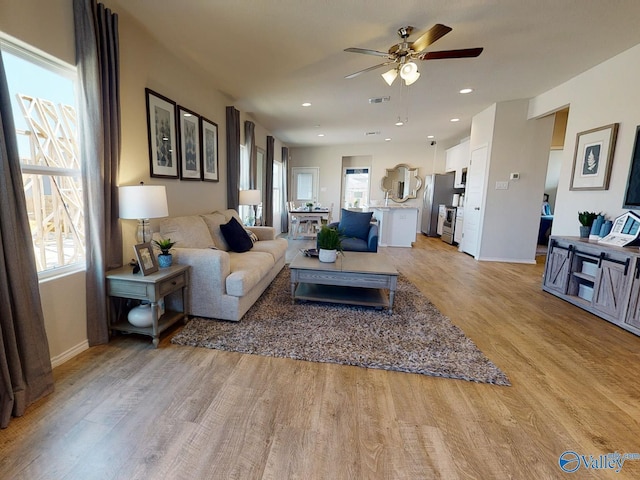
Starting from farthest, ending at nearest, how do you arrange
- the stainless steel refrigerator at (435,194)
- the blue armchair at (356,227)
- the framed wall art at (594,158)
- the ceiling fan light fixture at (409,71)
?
the stainless steel refrigerator at (435,194), the blue armchair at (356,227), the framed wall art at (594,158), the ceiling fan light fixture at (409,71)

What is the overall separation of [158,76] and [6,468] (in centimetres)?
308

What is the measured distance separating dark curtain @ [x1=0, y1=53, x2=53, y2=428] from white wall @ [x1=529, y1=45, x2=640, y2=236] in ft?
16.8

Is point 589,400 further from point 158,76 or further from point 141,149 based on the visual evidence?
point 158,76

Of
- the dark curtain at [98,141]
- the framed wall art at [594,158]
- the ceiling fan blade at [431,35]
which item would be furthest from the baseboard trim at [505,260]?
the dark curtain at [98,141]

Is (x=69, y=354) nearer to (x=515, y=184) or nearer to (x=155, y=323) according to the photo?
(x=155, y=323)

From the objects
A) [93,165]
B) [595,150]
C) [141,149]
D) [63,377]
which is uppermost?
[595,150]

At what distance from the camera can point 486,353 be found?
2123 millimetres

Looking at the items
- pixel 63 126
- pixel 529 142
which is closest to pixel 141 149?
pixel 63 126

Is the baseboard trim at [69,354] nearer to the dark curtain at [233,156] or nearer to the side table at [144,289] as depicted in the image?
the side table at [144,289]

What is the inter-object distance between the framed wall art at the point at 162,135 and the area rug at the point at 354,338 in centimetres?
163

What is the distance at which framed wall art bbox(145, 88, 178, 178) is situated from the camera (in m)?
2.68

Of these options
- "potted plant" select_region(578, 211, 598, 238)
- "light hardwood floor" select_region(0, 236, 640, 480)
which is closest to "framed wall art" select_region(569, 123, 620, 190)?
"potted plant" select_region(578, 211, 598, 238)

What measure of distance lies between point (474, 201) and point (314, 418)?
521 centimetres

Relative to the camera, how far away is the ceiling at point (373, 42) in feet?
7.34
